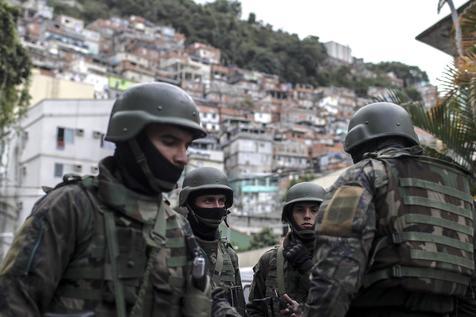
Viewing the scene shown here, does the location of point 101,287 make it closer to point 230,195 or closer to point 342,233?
point 342,233

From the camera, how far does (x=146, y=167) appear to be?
121 inches

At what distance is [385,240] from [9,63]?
24.4 meters

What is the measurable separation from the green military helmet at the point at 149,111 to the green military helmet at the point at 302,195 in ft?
8.71

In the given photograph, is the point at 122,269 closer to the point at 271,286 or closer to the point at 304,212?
the point at 271,286

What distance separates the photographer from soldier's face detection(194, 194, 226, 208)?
5.59 meters

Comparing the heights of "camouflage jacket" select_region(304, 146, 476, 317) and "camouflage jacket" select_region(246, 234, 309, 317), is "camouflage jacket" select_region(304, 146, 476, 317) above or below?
above

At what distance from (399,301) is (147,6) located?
157 m

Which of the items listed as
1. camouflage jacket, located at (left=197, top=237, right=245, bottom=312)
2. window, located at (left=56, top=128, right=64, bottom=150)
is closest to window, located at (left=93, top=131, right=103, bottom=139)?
window, located at (left=56, top=128, right=64, bottom=150)

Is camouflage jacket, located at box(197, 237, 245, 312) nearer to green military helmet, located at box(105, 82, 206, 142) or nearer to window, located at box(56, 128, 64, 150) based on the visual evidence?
green military helmet, located at box(105, 82, 206, 142)

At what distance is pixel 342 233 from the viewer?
351 centimetres

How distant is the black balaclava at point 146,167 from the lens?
311 cm

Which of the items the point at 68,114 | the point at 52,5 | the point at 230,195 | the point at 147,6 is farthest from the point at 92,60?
the point at 230,195

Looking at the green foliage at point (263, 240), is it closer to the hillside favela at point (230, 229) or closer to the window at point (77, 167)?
the window at point (77, 167)

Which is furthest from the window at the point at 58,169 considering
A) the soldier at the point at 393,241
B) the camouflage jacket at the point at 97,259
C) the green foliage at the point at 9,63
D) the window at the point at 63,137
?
the camouflage jacket at the point at 97,259
